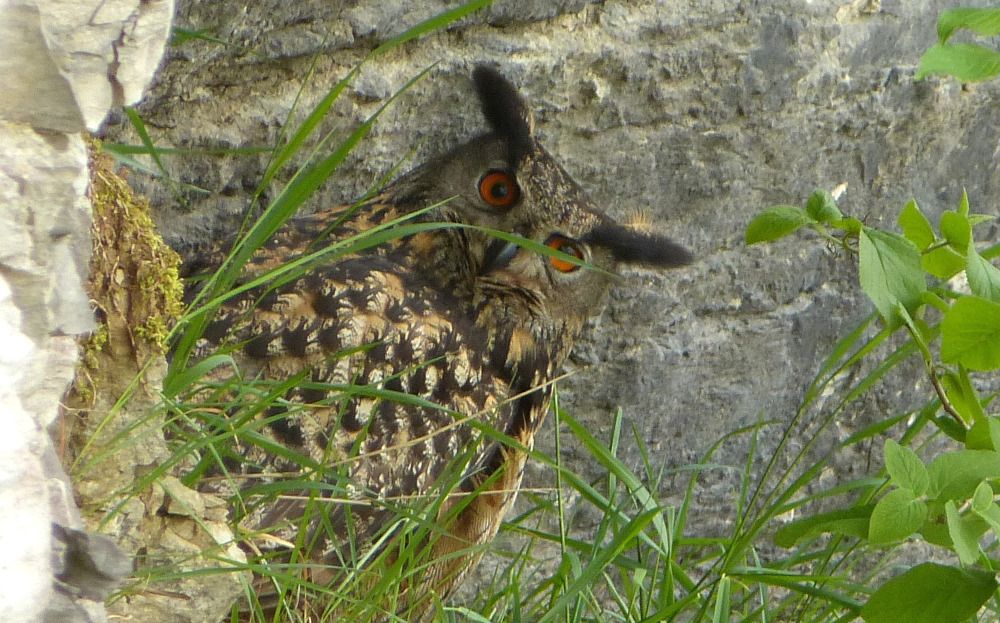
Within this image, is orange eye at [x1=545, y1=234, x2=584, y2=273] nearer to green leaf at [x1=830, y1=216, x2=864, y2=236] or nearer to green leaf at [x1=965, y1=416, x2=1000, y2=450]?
green leaf at [x1=830, y1=216, x2=864, y2=236]

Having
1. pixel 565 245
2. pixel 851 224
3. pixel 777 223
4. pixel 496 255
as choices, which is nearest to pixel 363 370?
pixel 496 255

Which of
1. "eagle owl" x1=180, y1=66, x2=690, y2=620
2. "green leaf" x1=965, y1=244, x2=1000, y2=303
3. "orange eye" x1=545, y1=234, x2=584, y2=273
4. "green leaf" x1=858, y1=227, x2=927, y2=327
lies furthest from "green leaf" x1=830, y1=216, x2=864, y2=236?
"orange eye" x1=545, y1=234, x2=584, y2=273

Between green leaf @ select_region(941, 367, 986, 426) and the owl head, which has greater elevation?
the owl head

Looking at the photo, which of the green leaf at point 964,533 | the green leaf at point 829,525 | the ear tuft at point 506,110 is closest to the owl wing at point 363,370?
the ear tuft at point 506,110

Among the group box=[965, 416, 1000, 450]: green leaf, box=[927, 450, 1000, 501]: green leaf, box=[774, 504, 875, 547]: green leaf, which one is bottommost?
box=[774, 504, 875, 547]: green leaf

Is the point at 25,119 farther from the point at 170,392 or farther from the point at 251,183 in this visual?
the point at 251,183

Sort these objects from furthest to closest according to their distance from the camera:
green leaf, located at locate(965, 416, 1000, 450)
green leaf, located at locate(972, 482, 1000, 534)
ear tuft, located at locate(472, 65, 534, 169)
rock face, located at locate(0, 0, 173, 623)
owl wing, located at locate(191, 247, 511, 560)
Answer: ear tuft, located at locate(472, 65, 534, 169) < owl wing, located at locate(191, 247, 511, 560) < green leaf, located at locate(965, 416, 1000, 450) < green leaf, located at locate(972, 482, 1000, 534) < rock face, located at locate(0, 0, 173, 623)
